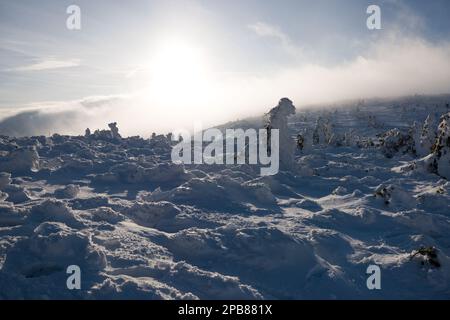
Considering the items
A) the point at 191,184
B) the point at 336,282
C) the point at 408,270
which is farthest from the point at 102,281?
the point at 191,184

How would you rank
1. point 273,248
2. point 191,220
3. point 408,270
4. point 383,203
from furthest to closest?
point 383,203
point 191,220
point 273,248
point 408,270

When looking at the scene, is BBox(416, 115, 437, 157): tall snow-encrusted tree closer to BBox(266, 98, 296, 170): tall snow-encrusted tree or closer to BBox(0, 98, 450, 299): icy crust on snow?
BBox(0, 98, 450, 299): icy crust on snow

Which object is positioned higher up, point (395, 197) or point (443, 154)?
point (443, 154)

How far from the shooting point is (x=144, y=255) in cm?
1032

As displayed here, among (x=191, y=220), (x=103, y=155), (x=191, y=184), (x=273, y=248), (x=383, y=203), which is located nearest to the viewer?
(x=273, y=248)

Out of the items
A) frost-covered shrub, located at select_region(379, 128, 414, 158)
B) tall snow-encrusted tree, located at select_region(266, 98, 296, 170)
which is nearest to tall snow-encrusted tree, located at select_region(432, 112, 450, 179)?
tall snow-encrusted tree, located at select_region(266, 98, 296, 170)

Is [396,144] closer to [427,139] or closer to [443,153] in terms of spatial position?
[427,139]

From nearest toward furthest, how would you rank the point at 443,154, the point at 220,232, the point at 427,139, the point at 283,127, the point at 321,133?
the point at 220,232
the point at 443,154
the point at 283,127
the point at 427,139
the point at 321,133

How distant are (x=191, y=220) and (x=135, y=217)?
81.7 inches

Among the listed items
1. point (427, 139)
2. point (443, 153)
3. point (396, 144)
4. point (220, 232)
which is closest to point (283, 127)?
point (443, 153)

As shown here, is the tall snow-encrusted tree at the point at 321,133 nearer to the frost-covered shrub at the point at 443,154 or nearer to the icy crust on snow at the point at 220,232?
the icy crust on snow at the point at 220,232

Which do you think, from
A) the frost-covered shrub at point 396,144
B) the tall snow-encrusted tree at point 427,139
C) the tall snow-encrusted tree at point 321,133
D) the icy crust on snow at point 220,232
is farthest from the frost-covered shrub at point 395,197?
the tall snow-encrusted tree at point 321,133

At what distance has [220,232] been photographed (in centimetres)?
1213
